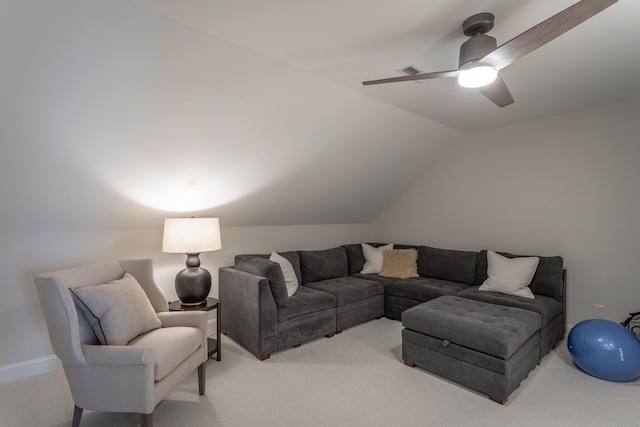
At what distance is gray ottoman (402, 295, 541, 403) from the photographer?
2201 mm

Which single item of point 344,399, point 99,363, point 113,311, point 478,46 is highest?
point 478,46

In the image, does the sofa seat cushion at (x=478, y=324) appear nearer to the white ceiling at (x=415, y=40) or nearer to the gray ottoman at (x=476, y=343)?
the gray ottoman at (x=476, y=343)

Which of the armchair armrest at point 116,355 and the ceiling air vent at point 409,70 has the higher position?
the ceiling air vent at point 409,70

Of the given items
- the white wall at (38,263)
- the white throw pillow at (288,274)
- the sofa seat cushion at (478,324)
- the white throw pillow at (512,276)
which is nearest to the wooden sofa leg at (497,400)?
the sofa seat cushion at (478,324)

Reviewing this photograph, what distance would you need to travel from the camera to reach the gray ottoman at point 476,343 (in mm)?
2201

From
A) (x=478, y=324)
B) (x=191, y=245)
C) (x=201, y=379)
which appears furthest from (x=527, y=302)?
(x=191, y=245)

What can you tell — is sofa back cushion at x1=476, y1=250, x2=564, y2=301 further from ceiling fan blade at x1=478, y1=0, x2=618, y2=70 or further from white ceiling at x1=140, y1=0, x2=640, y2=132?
ceiling fan blade at x1=478, y1=0, x2=618, y2=70

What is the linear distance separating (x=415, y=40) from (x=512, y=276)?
258cm

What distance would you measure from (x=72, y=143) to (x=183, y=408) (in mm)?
1947

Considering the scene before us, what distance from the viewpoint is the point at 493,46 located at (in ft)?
5.93

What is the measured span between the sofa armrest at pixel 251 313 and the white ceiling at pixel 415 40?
1.94 meters

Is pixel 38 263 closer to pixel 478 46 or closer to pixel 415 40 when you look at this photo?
pixel 415 40

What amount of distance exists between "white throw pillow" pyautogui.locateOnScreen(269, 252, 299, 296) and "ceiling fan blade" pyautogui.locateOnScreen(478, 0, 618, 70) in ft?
8.42

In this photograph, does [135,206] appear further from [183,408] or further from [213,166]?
[183,408]
